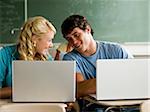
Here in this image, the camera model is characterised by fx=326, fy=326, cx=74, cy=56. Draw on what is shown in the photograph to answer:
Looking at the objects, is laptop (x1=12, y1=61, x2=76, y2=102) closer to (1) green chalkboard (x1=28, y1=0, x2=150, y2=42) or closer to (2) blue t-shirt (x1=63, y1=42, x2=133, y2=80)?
(2) blue t-shirt (x1=63, y1=42, x2=133, y2=80)

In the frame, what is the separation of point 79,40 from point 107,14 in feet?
6.17

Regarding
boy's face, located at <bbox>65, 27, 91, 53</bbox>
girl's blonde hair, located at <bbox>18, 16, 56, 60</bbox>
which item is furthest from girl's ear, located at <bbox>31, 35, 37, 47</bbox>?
boy's face, located at <bbox>65, 27, 91, 53</bbox>

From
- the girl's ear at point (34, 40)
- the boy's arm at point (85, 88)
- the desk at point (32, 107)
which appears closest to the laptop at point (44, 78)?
the desk at point (32, 107)

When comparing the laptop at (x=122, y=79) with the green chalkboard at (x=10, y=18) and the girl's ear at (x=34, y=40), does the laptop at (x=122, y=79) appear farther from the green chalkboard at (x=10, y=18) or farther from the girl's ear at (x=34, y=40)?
the green chalkboard at (x=10, y=18)

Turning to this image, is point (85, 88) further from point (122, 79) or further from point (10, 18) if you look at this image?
point (10, 18)

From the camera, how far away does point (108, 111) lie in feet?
6.63

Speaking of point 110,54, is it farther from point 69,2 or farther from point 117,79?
point 69,2

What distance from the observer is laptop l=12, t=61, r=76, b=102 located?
183 centimetres

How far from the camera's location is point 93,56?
2.57 meters

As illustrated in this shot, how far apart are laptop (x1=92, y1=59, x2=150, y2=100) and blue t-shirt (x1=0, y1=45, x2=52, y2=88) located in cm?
77

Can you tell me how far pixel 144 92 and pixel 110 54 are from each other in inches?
29.3

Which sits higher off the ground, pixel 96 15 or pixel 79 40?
pixel 96 15

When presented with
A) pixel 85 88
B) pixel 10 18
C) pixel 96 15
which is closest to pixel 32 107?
pixel 85 88

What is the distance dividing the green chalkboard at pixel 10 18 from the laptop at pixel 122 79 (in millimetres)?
2541
